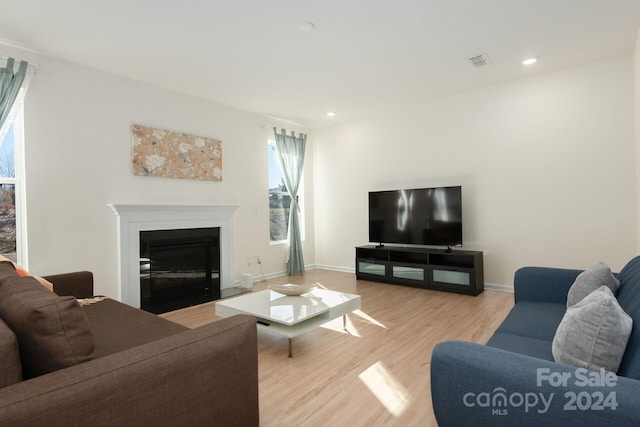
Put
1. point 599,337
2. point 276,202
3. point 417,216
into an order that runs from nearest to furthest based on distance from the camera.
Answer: point 599,337 → point 417,216 → point 276,202

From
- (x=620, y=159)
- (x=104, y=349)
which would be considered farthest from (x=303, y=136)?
(x=104, y=349)

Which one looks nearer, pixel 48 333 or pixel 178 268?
pixel 48 333

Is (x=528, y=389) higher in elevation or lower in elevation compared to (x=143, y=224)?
lower

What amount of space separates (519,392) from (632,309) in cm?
72

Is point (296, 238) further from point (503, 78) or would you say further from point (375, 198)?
point (503, 78)

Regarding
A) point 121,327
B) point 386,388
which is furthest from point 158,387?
point 386,388

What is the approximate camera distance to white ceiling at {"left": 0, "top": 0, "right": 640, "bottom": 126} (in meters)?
2.60

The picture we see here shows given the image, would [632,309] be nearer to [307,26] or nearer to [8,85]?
[307,26]

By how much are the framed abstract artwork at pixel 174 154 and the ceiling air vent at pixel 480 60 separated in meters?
3.33

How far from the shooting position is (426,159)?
494 centimetres

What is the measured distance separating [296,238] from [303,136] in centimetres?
186

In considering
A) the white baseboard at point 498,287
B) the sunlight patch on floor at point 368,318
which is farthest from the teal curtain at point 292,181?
the white baseboard at point 498,287

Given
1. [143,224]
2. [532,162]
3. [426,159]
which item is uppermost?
[426,159]

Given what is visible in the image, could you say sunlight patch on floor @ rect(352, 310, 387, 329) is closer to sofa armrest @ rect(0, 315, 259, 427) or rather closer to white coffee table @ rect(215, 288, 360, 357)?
white coffee table @ rect(215, 288, 360, 357)
